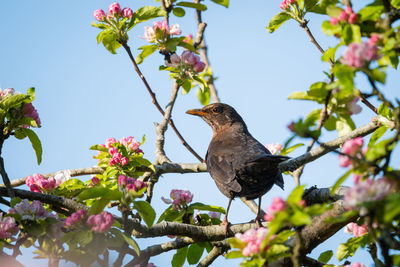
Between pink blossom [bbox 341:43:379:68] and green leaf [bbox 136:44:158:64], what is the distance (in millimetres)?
3210

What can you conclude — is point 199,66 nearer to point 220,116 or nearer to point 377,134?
point 377,134

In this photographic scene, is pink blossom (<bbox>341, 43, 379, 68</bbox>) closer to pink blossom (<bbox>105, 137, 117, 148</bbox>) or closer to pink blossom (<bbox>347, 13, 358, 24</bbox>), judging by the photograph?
pink blossom (<bbox>347, 13, 358, 24</bbox>)

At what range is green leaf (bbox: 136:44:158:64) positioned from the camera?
5114 mm

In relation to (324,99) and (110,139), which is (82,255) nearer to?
(324,99)

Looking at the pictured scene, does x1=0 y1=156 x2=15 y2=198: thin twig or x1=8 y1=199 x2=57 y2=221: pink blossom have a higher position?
x1=0 y1=156 x2=15 y2=198: thin twig

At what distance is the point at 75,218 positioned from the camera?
3037 millimetres

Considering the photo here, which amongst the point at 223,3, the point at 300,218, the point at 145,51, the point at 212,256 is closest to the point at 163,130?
the point at 145,51

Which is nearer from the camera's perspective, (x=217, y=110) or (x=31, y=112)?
(x=31, y=112)

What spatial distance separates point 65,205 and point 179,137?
8.54ft

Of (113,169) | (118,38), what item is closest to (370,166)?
(113,169)

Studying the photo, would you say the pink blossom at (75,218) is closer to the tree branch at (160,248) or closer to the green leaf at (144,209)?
the green leaf at (144,209)

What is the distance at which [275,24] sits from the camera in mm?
5031

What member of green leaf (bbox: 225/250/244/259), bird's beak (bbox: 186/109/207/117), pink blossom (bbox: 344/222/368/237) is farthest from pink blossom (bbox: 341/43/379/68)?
bird's beak (bbox: 186/109/207/117)

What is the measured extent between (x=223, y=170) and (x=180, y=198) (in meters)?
1.23
